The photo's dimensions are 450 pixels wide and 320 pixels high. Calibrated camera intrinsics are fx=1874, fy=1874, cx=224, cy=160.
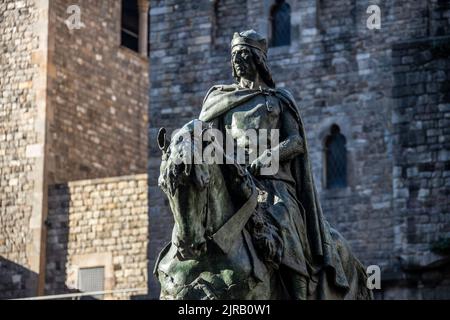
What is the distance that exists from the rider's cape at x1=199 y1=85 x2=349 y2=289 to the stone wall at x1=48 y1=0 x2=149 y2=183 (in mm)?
22604

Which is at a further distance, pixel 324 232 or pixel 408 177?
pixel 408 177

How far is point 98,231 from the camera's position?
123 ft

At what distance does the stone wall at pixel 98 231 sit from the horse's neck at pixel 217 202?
875 inches

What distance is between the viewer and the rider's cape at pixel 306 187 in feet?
50.0

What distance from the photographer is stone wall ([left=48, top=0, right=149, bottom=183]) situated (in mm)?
38594

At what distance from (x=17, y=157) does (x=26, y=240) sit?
186cm

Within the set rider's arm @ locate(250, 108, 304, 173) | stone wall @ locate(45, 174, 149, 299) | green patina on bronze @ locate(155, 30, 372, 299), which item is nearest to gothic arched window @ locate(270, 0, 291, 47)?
stone wall @ locate(45, 174, 149, 299)

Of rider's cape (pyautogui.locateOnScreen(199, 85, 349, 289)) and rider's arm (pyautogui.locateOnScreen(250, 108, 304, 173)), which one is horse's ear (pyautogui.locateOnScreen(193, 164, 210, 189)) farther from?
rider's cape (pyautogui.locateOnScreen(199, 85, 349, 289))

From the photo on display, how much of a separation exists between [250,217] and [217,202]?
40 cm

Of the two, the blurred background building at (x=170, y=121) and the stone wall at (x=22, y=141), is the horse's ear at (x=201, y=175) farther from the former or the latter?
the stone wall at (x=22, y=141)

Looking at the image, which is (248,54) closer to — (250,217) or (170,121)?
(250,217)
